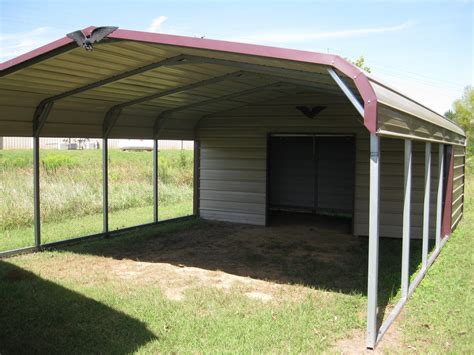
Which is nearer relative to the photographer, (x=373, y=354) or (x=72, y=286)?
(x=373, y=354)

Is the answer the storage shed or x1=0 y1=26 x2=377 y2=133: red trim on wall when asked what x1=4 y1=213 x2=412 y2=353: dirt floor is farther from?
x1=0 y1=26 x2=377 y2=133: red trim on wall

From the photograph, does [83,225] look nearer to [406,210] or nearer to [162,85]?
[162,85]

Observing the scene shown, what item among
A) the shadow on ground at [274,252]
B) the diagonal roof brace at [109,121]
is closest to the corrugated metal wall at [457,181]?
the shadow on ground at [274,252]

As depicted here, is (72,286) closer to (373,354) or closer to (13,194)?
(373,354)

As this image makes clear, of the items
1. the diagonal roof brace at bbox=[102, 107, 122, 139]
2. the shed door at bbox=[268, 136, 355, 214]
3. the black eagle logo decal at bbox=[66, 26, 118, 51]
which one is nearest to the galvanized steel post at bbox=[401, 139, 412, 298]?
the black eagle logo decal at bbox=[66, 26, 118, 51]

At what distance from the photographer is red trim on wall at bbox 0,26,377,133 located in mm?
3793

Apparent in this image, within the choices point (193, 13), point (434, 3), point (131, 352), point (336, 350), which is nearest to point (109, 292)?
point (131, 352)

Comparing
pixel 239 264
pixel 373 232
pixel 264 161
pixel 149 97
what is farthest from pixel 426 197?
pixel 264 161

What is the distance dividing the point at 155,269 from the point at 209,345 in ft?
9.03

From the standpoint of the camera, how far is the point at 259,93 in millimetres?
9156

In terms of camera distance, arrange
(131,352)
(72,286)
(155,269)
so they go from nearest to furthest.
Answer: (131,352) → (72,286) → (155,269)

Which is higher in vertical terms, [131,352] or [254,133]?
[254,133]

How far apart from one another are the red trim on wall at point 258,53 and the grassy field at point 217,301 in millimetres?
2038

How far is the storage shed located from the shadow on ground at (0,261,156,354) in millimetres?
2142
